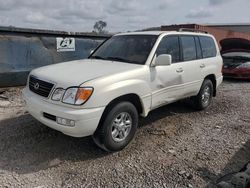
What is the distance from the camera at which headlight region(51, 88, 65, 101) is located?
379 centimetres

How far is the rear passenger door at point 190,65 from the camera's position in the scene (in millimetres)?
5492

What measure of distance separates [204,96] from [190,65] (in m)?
1.17

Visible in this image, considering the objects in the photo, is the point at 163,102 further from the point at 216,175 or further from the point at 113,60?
the point at 216,175

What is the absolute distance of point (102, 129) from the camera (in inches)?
155

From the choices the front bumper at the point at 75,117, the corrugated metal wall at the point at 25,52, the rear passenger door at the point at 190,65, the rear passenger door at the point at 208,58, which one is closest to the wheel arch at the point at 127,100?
the front bumper at the point at 75,117

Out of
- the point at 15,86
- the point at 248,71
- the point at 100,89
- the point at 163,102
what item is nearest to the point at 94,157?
the point at 100,89

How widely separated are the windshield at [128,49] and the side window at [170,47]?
6.7 inches

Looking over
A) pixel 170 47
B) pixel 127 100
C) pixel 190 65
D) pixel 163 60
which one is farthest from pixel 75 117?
pixel 190 65

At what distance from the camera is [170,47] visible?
17.2 ft

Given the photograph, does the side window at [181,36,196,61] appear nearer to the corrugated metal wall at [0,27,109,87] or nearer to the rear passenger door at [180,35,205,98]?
the rear passenger door at [180,35,205,98]

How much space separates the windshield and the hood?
0.24m

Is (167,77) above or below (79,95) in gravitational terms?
above

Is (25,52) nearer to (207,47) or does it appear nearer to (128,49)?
(128,49)

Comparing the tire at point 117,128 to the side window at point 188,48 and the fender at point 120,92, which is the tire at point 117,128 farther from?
the side window at point 188,48
